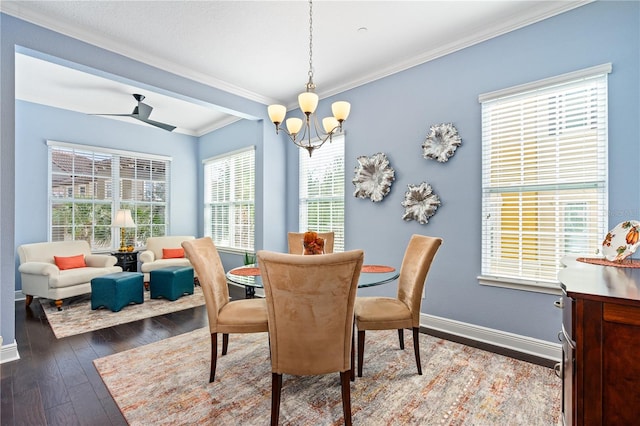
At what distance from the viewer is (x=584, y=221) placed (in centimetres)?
247

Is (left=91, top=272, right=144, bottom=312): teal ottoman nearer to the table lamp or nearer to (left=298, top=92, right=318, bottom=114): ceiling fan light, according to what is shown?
the table lamp

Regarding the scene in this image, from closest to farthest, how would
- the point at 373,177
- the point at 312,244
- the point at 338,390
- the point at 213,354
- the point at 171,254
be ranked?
the point at 338,390 < the point at 213,354 < the point at 312,244 < the point at 373,177 < the point at 171,254

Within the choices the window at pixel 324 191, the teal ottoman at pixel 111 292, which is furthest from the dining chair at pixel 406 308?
the teal ottoman at pixel 111 292

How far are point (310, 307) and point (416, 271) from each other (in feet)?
3.70

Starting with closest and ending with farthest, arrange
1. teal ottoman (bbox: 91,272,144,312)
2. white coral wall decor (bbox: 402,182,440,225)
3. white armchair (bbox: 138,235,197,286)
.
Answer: white coral wall decor (bbox: 402,182,440,225)
teal ottoman (bbox: 91,272,144,312)
white armchair (bbox: 138,235,197,286)

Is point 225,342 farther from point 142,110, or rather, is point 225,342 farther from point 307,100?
point 142,110

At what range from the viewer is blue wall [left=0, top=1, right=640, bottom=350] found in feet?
7.62

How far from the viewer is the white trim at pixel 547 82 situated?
7.78 feet

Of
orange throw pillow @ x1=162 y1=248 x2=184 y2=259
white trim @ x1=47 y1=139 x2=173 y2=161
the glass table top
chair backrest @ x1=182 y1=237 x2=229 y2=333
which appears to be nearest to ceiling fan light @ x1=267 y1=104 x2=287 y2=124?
chair backrest @ x1=182 y1=237 x2=229 y2=333

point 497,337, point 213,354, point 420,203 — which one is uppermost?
point 420,203

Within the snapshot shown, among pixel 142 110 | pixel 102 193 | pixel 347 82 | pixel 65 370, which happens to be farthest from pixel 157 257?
pixel 347 82

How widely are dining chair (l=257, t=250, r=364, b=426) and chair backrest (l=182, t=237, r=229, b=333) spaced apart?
75cm

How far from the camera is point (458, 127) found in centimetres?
313

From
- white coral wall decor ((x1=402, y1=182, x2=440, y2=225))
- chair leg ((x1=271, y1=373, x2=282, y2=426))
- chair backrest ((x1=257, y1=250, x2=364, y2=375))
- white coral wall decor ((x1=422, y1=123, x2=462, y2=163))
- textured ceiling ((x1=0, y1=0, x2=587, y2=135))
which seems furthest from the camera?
white coral wall decor ((x1=402, y1=182, x2=440, y2=225))
